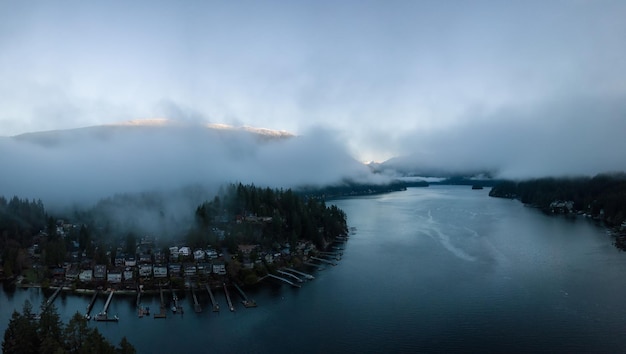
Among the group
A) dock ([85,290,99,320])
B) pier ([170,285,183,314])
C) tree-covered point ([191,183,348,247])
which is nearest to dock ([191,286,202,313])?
pier ([170,285,183,314])

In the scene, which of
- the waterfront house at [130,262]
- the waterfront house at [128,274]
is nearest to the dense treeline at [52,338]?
the waterfront house at [128,274]

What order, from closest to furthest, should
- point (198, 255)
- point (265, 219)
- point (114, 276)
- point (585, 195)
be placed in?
point (114, 276)
point (198, 255)
point (265, 219)
point (585, 195)

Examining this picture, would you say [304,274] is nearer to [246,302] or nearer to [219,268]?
[219,268]

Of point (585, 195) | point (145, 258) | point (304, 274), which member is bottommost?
point (304, 274)

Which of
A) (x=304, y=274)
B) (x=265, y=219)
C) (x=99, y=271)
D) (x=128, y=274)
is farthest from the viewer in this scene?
(x=265, y=219)

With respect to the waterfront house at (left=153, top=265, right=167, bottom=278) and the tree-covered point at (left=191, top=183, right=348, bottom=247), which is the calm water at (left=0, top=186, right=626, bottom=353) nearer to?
the waterfront house at (left=153, top=265, right=167, bottom=278)

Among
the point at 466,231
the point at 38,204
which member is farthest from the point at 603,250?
the point at 38,204

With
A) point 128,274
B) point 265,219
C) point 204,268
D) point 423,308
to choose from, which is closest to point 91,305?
point 128,274
